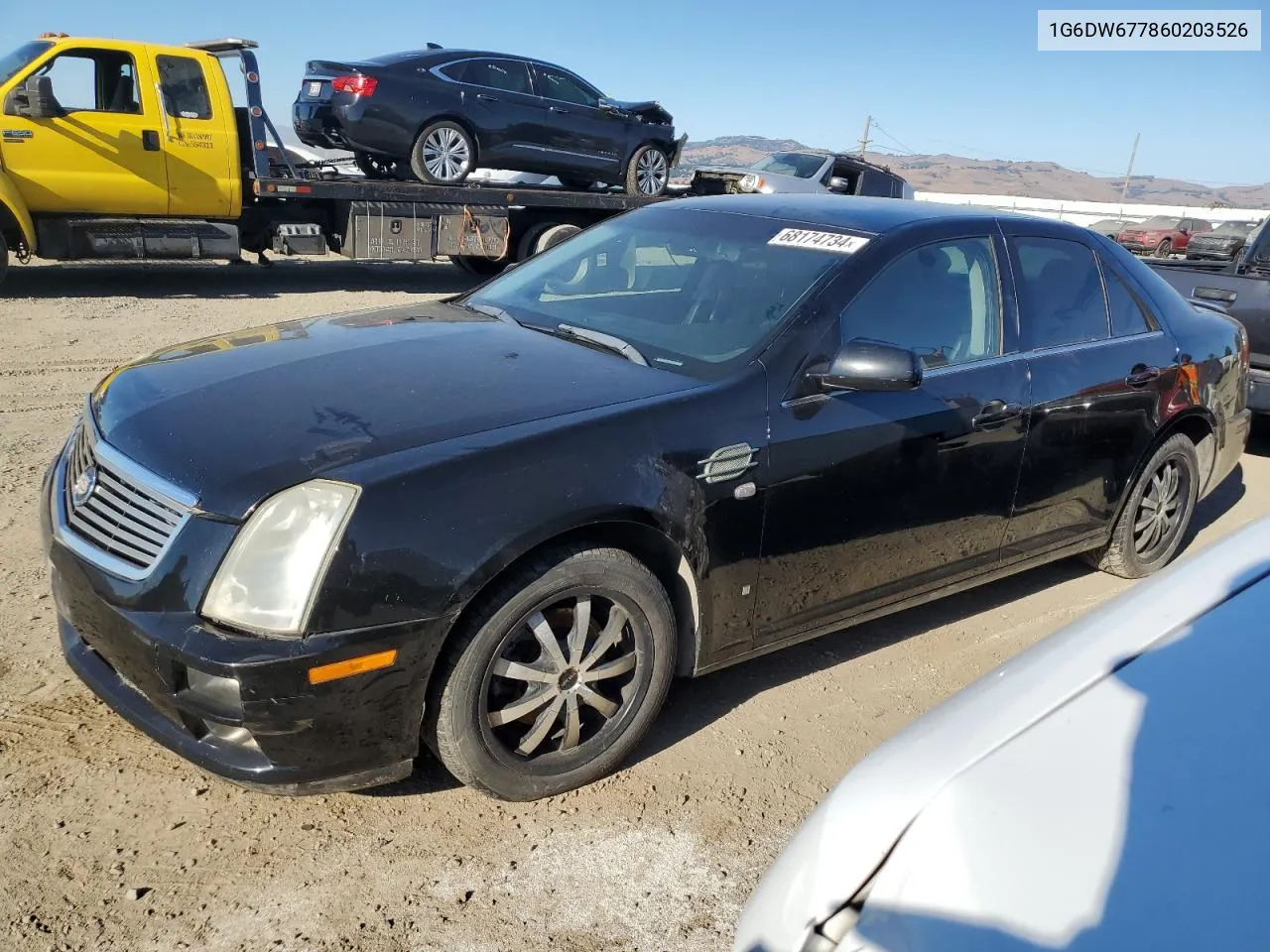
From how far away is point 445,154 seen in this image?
11617 mm

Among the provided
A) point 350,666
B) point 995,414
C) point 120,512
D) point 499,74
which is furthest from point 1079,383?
point 499,74

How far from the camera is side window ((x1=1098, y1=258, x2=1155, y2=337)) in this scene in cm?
416

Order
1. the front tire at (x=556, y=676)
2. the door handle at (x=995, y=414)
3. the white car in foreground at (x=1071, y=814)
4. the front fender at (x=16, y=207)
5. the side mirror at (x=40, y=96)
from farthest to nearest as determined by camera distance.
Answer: the front fender at (x=16, y=207) → the side mirror at (x=40, y=96) → the door handle at (x=995, y=414) → the front tire at (x=556, y=676) → the white car in foreground at (x=1071, y=814)

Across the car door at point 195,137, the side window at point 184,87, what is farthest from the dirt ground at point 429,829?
the side window at point 184,87

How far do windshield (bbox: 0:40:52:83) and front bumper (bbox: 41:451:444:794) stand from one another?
30.2 ft

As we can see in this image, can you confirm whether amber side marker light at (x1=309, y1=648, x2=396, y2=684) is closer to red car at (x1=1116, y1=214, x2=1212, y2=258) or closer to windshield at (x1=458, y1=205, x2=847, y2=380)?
windshield at (x1=458, y1=205, x2=847, y2=380)

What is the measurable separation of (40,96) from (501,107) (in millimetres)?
4645

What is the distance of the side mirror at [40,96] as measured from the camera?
9.33m

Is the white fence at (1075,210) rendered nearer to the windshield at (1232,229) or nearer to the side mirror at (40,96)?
the windshield at (1232,229)

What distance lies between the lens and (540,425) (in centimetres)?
264

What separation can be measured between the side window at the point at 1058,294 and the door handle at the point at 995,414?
298 mm

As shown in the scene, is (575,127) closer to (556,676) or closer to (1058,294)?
(1058,294)

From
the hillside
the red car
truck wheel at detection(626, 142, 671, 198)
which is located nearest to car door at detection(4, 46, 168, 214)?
truck wheel at detection(626, 142, 671, 198)

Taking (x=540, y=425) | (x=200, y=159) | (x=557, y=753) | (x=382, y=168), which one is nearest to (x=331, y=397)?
(x=540, y=425)
